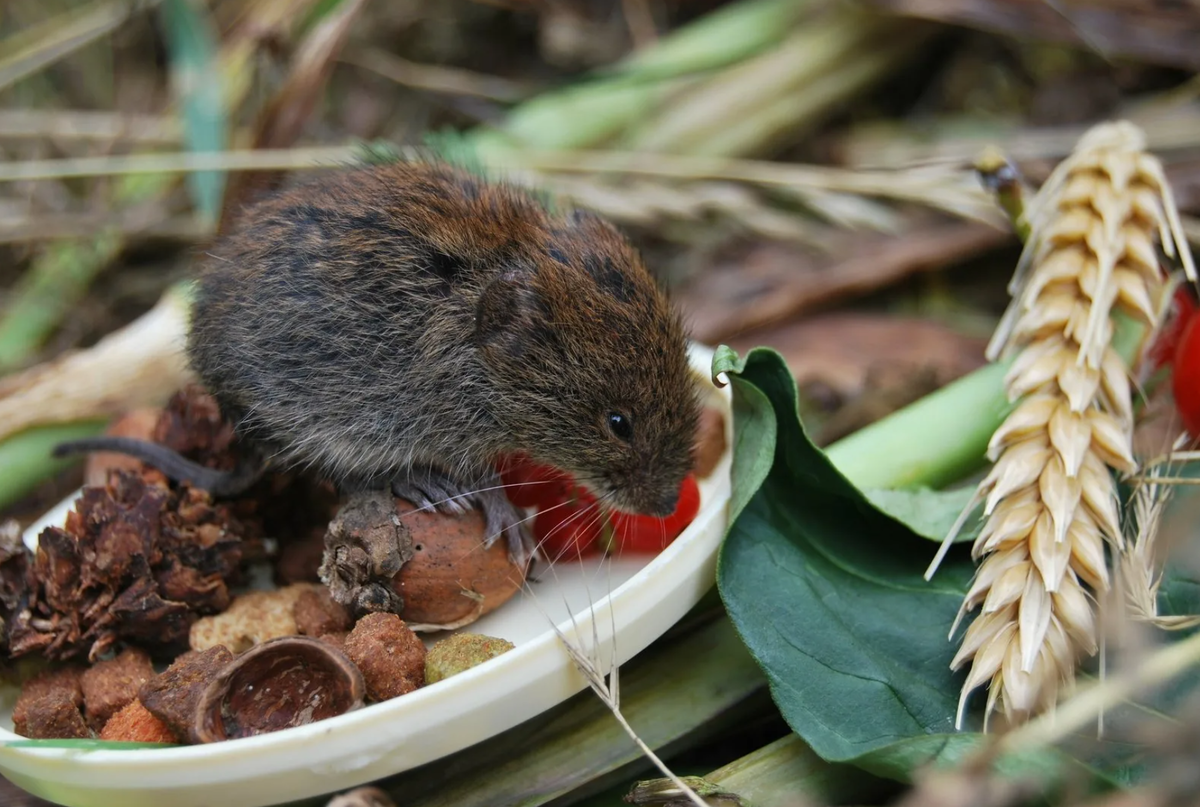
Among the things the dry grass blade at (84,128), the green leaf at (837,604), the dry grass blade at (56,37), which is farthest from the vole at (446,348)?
the dry grass blade at (56,37)

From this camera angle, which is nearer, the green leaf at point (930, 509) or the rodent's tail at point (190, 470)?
the green leaf at point (930, 509)

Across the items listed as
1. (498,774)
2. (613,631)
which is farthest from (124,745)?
(613,631)

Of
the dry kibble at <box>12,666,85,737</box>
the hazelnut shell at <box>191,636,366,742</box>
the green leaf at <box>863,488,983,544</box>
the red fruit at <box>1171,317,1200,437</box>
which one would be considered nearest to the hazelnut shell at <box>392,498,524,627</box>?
the hazelnut shell at <box>191,636,366,742</box>

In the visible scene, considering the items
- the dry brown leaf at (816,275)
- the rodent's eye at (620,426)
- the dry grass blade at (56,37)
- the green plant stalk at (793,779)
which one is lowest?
the dry brown leaf at (816,275)

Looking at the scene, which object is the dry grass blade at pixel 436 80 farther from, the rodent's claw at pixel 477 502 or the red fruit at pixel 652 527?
the red fruit at pixel 652 527

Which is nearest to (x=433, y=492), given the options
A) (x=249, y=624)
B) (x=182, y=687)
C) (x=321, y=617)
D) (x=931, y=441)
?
(x=321, y=617)

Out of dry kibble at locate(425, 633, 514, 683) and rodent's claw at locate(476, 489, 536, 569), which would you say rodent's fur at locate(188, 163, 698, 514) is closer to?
rodent's claw at locate(476, 489, 536, 569)

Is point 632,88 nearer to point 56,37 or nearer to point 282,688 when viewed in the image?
point 56,37
